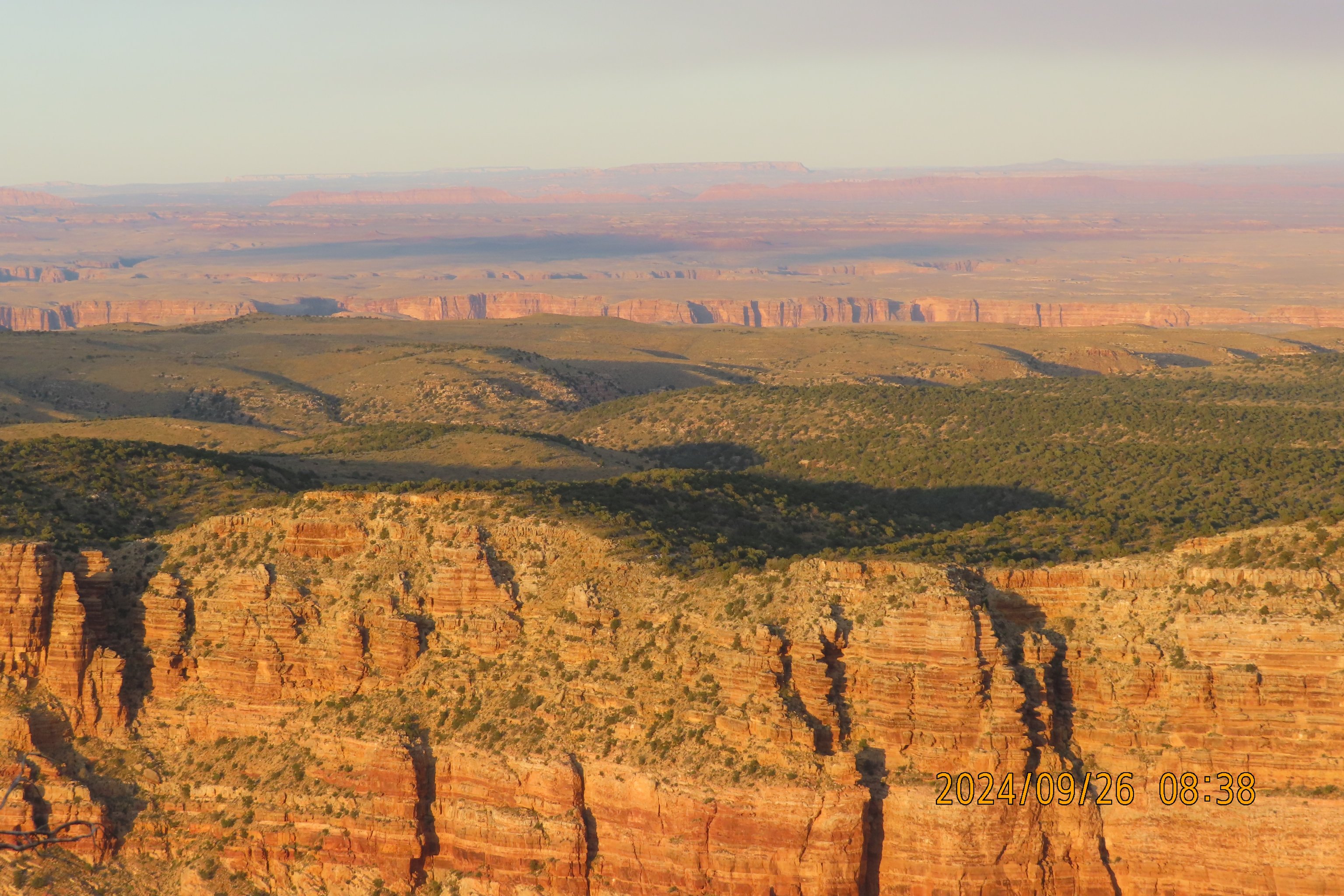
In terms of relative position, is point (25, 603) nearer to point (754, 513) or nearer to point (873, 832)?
point (754, 513)

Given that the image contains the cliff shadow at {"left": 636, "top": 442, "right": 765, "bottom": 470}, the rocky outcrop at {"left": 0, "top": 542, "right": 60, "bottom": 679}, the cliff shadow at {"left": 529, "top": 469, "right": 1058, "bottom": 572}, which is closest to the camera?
the rocky outcrop at {"left": 0, "top": 542, "right": 60, "bottom": 679}

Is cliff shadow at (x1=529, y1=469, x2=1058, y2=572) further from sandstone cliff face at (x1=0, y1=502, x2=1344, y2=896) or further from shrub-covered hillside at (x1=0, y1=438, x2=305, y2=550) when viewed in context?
shrub-covered hillside at (x1=0, y1=438, x2=305, y2=550)

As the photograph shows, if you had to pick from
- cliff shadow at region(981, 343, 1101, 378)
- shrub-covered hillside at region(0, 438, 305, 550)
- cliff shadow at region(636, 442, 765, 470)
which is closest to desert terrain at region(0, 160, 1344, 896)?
shrub-covered hillside at region(0, 438, 305, 550)

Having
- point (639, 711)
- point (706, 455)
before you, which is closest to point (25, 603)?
point (639, 711)

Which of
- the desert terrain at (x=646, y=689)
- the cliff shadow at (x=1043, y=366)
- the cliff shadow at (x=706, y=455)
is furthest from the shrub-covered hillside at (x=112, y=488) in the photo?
the cliff shadow at (x=1043, y=366)

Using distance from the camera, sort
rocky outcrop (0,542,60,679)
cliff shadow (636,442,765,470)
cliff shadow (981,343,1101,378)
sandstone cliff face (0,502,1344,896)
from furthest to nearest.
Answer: cliff shadow (981,343,1101,378) < cliff shadow (636,442,765,470) < rocky outcrop (0,542,60,679) < sandstone cliff face (0,502,1344,896)

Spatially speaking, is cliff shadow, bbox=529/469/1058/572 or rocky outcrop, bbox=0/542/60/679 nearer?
rocky outcrop, bbox=0/542/60/679

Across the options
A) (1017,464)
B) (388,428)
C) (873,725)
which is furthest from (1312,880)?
(388,428)

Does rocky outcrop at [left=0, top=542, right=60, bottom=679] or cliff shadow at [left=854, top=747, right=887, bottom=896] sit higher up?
rocky outcrop at [left=0, top=542, right=60, bottom=679]

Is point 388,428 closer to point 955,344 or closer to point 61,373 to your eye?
point 61,373
